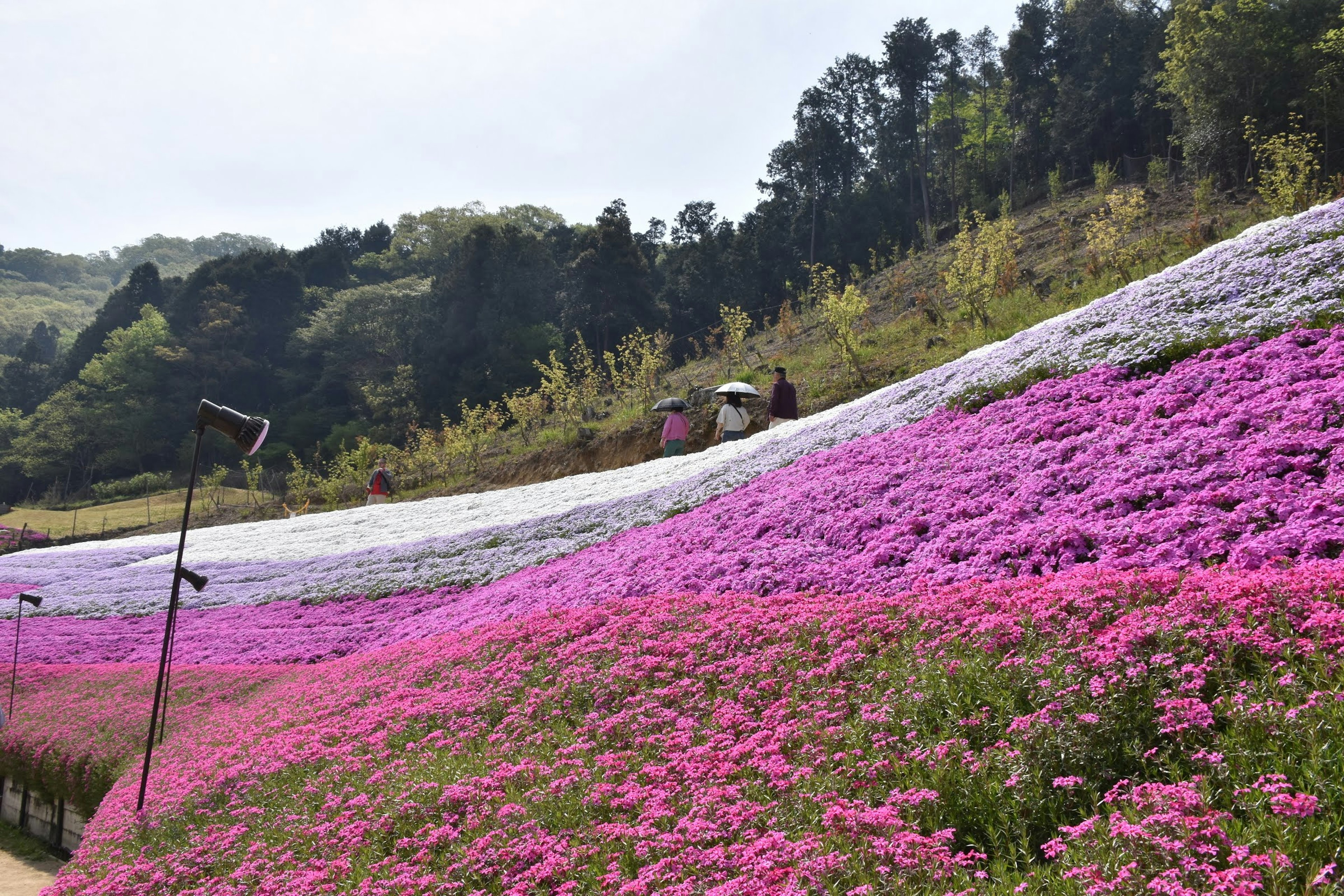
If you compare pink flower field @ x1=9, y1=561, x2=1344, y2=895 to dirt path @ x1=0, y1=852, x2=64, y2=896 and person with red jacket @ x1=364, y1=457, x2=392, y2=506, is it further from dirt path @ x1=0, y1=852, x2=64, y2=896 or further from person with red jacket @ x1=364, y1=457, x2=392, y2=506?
person with red jacket @ x1=364, y1=457, x2=392, y2=506

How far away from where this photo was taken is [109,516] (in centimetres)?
4175

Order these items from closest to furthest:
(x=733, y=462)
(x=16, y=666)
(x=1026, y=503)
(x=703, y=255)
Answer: (x=1026, y=503) < (x=16, y=666) < (x=733, y=462) < (x=703, y=255)

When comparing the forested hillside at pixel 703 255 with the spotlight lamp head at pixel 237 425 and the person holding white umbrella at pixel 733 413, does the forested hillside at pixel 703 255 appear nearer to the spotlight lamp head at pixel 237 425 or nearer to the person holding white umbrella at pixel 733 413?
the person holding white umbrella at pixel 733 413

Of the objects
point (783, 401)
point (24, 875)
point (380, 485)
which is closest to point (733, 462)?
point (783, 401)

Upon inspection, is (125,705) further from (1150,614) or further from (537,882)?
(1150,614)

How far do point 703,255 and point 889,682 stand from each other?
5154 cm

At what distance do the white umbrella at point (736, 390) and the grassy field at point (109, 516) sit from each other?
2663 centimetres

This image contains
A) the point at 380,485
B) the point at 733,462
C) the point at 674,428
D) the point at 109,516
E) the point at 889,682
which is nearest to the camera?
the point at 889,682

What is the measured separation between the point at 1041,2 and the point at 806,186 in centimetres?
1726

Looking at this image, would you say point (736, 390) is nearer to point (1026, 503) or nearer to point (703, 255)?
point (1026, 503)

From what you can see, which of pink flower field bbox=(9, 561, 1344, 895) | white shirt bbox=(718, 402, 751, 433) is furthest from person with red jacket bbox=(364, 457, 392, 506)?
pink flower field bbox=(9, 561, 1344, 895)

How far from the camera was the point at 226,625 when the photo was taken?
15.3 meters

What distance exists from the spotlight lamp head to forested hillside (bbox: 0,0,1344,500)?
77.8 ft

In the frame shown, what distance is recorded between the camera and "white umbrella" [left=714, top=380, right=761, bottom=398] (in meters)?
19.5
